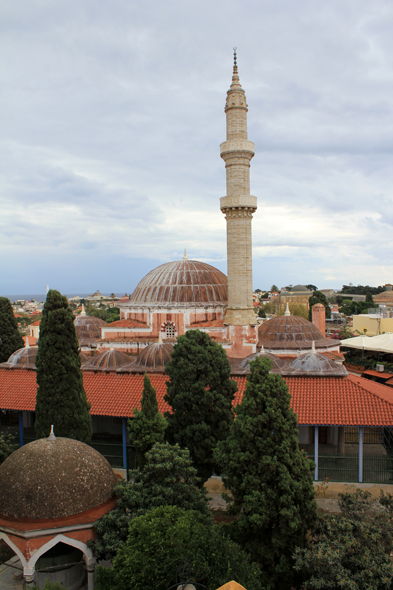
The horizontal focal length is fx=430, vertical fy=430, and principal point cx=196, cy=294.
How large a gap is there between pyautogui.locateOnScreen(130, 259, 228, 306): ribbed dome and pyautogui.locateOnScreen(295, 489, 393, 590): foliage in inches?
779

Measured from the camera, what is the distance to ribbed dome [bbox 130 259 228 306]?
29.9 meters

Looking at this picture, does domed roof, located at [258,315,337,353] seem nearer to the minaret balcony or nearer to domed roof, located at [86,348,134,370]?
domed roof, located at [86,348,134,370]

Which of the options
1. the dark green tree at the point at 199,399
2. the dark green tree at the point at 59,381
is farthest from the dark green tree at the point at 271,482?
the dark green tree at the point at 59,381

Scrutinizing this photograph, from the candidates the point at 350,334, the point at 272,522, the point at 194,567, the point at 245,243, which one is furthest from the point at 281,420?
the point at 350,334

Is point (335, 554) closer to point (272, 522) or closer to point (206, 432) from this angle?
point (272, 522)

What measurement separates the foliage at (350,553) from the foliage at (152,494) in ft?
9.26

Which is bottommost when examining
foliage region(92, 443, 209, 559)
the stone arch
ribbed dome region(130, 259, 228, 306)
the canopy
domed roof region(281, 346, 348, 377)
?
the stone arch

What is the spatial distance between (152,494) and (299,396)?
7872mm

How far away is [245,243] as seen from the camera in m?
28.2

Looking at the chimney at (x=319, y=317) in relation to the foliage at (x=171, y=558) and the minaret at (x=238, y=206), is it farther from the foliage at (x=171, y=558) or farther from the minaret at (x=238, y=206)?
the foliage at (x=171, y=558)

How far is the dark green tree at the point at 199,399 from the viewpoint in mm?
13812

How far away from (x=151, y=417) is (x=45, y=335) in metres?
4.79

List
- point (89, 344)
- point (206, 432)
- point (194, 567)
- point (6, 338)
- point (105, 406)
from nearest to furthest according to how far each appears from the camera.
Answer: point (194, 567), point (206, 432), point (105, 406), point (6, 338), point (89, 344)

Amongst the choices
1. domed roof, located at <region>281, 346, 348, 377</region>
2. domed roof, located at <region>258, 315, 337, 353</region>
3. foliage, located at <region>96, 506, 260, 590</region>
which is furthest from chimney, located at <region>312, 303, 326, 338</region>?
foliage, located at <region>96, 506, 260, 590</region>
